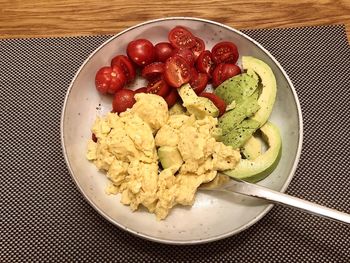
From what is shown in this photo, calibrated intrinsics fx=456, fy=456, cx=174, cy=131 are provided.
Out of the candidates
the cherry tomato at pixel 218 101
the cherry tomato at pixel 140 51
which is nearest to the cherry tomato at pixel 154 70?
the cherry tomato at pixel 140 51

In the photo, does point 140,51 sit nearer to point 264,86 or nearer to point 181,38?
point 181,38

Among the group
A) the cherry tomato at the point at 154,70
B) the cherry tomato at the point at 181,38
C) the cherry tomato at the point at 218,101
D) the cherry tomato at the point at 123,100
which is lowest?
the cherry tomato at the point at 123,100

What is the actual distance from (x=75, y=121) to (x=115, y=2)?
22.3 inches

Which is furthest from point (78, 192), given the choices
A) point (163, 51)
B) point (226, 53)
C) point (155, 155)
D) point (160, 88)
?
point (226, 53)

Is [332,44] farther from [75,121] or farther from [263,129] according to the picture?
[75,121]

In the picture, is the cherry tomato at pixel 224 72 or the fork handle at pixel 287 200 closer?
the fork handle at pixel 287 200

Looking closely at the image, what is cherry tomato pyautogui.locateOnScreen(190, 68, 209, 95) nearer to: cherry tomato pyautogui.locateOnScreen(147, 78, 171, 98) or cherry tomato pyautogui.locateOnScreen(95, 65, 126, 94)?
cherry tomato pyautogui.locateOnScreen(147, 78, 171, 98)

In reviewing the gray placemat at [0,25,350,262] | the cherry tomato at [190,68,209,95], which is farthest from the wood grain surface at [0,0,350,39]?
the cherry tomato at [190,68,209,95]

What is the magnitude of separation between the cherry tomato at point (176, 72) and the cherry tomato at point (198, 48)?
0.36 feet

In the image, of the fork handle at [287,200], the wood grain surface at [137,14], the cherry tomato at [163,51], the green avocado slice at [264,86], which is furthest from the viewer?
the wood grain surface at [137,14]

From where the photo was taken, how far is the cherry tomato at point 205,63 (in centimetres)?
139

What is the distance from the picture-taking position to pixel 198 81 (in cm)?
137

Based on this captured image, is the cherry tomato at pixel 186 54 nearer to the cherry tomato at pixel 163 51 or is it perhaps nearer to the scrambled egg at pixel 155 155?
the cherry tomato at pixel 163 51

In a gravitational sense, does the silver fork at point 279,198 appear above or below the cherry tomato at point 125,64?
below
